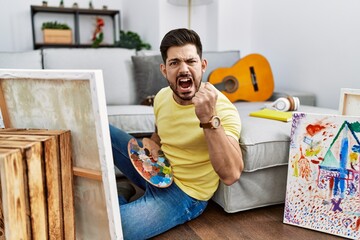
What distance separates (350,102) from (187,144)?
0.72 meters

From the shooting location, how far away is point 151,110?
206 cm

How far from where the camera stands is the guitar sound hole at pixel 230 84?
96.0 inches

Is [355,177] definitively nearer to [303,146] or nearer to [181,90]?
[303,146]

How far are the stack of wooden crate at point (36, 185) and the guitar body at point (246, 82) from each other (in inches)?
66.4

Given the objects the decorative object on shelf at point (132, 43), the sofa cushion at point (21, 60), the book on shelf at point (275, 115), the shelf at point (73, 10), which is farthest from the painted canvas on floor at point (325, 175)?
the shelf at point (73, 10)

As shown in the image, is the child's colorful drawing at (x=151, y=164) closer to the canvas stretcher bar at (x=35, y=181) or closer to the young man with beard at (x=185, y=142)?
the young man with beard at (x=185, y=142)

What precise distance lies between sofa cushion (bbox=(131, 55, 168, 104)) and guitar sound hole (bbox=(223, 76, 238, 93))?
1.53 feet

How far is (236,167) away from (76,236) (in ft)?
1.89

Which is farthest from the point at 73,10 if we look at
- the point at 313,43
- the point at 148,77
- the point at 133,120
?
the point at 313,43

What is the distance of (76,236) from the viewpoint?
1044mm

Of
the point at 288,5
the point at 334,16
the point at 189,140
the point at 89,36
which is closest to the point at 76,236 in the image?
the point at 189,140

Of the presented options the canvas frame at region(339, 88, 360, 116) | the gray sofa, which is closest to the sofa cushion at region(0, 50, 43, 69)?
the gray sofa

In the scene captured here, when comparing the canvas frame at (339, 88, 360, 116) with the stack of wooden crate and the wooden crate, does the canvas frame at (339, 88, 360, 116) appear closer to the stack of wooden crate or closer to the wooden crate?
the stack of wooden crate

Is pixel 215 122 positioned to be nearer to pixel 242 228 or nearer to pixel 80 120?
pixel 80 120
